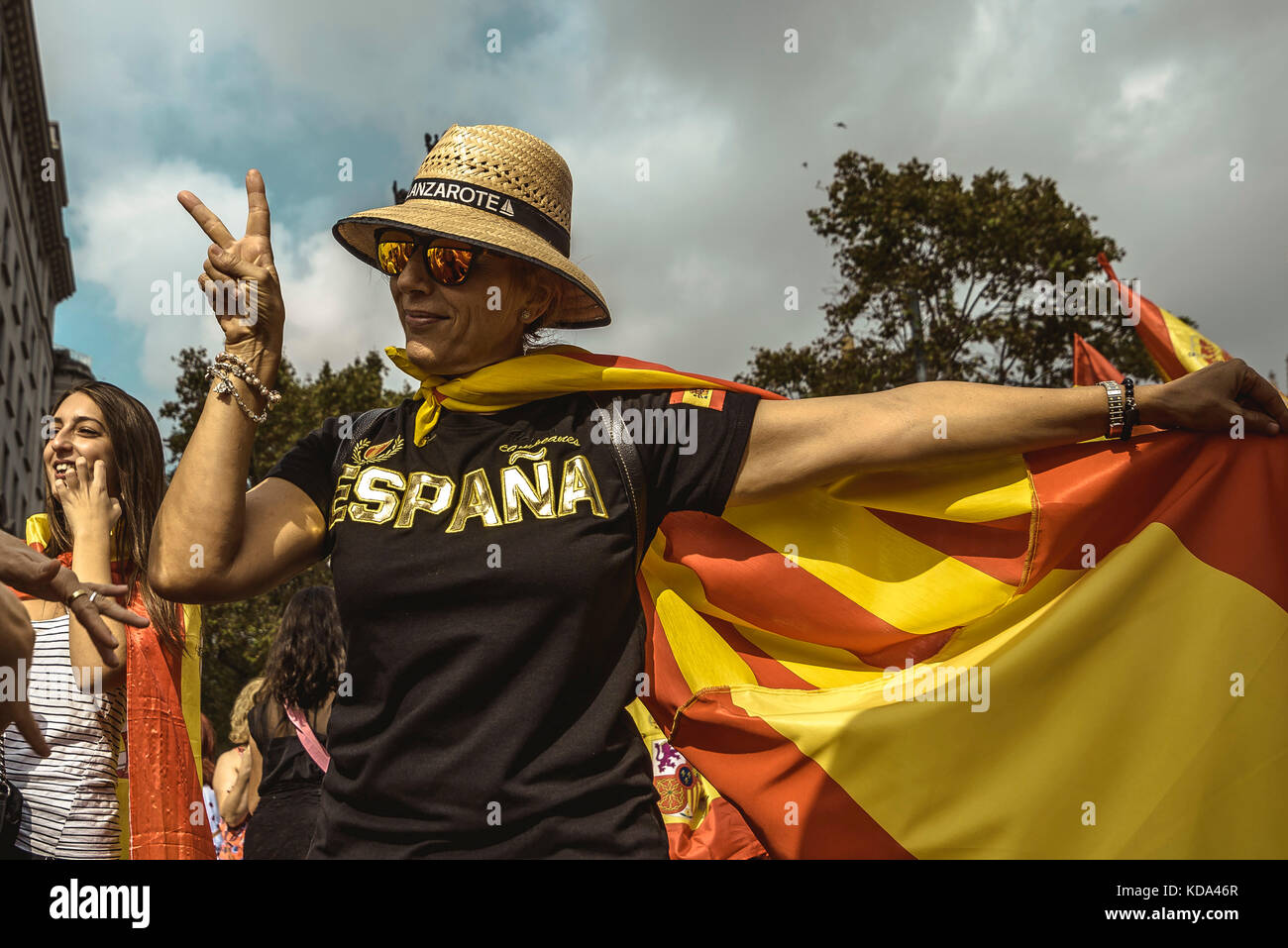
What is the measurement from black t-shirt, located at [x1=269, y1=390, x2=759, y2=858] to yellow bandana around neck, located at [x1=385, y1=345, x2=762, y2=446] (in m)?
0.10

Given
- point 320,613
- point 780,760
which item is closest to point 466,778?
point 780,760

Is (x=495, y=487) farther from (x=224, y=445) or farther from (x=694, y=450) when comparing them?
(x=224, y=445)

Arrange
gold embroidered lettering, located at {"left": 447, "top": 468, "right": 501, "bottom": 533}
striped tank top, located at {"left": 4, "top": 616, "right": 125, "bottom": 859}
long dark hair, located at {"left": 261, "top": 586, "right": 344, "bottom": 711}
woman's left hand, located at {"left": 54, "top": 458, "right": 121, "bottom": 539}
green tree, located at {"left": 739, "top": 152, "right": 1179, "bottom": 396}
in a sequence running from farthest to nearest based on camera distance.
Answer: green tree, located at {"left": 739, "top": 152, "right": 1179, "bottom": 396} < long dark hair, located at {"left": 261, "top": 586, "right": 344, "bottom": 711} < woman's left hand, located at {"left": 54, "top": 458, "right": 121, "bottom": 539} < striped tank top, located at {"left": 4, "top": 616, "right": 125, "bottom": 859} < gold embroidered lettering, located at {"left": 447, "top": 468, "right": 501, "bottom": 533}

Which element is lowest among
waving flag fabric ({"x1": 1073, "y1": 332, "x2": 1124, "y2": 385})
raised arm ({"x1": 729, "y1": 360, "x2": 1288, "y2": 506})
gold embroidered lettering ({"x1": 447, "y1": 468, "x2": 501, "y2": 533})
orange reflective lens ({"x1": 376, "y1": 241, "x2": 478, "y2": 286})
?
gold embroidered lettering ({"x1": 447, "y1": 468, "x2": 501, "y2": 533})

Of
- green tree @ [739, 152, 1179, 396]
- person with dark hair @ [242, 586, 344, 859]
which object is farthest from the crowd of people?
green tree @ [739, 152, 1179, 396]

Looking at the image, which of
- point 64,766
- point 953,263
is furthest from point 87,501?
point 953,263

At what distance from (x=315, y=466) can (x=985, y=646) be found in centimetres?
159

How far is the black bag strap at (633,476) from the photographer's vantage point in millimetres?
2104

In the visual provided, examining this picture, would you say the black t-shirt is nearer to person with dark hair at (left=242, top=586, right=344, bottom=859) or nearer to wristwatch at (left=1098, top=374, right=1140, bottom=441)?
wristwatch at (left=1098, top=374, right=1140, bottom=441)

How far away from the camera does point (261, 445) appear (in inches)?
859

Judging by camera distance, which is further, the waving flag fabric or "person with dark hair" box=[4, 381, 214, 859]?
the waving flag fabric

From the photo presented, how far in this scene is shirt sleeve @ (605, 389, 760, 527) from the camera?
84.4 inches

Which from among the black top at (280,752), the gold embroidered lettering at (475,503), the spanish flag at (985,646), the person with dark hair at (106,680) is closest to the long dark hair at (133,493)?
the person with dark hair at (106,680)

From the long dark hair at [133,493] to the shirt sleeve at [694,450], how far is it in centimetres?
197
